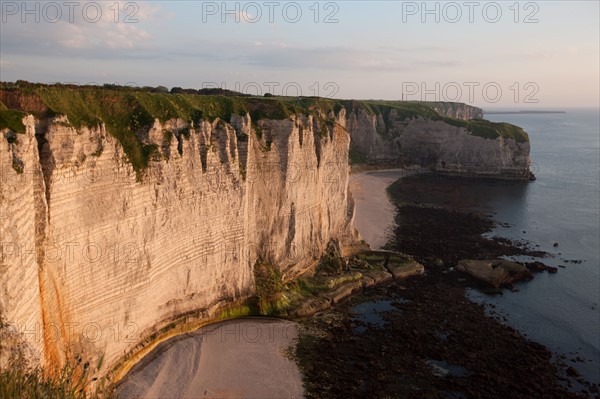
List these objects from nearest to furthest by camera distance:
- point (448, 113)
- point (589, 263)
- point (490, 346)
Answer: point (490, 346)
point (589, 263)
point (448, 113)

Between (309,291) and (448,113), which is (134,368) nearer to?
(309,291)

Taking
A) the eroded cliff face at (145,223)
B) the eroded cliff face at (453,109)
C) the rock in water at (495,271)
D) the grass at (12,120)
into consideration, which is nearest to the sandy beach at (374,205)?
the rock in water at (495,271)

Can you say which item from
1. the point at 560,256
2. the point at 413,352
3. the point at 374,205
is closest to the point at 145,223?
the point at 413,352

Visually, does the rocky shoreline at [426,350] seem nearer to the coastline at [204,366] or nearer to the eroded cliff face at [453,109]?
the coastline at [204,366]

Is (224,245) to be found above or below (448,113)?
below

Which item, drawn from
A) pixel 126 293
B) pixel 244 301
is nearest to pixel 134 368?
pixel 126 293

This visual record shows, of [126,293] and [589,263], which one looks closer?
[126,293]

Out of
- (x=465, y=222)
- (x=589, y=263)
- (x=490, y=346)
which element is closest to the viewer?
(x=490, y=346)
